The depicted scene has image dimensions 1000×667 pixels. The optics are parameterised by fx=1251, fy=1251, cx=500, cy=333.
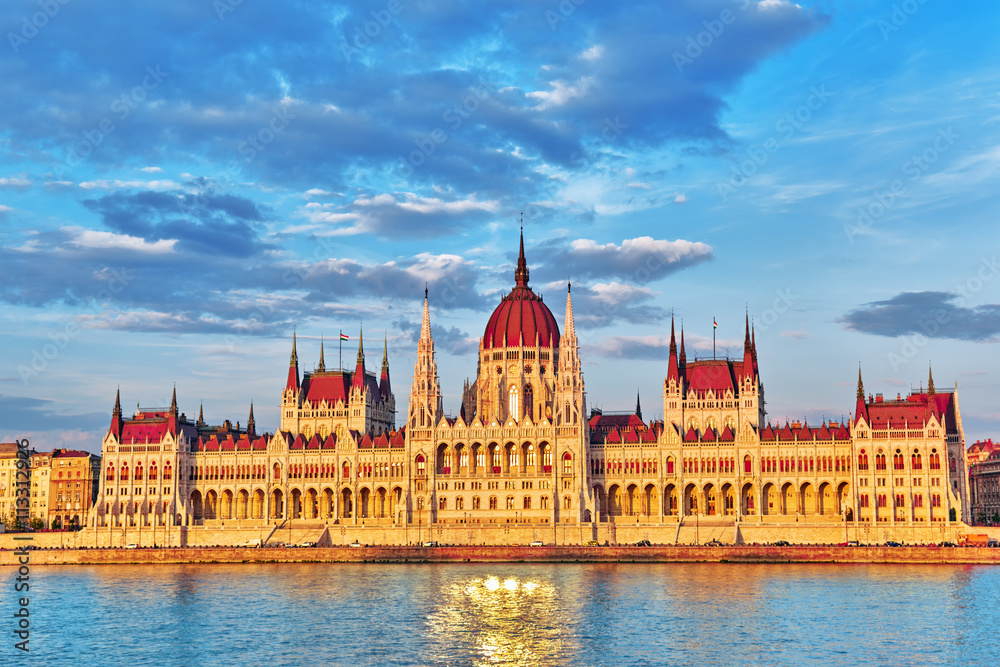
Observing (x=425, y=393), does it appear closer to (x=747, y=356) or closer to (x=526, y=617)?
(x=747, y=356)

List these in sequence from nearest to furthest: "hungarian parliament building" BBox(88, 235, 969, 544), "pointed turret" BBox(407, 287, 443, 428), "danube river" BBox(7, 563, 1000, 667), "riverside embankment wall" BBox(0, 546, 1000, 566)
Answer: "danube river" BBox(7, 563, 1000, 667), "riverside embankment wall" BBox(0, 546, 1000, 566), "hungarian parliament building" BBox(88, 235, 969, 544), "pointed turret" BBox(407, 287, 443, 428)

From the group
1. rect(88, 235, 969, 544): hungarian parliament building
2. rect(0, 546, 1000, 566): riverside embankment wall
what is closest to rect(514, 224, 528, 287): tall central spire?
rect(88, 235, 969, 544): hungarian parliament building

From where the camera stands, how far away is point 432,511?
158625 millimetres

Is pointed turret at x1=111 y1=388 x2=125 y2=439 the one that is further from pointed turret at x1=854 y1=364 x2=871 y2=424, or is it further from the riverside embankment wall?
pointed turret at x1=854 y1=364 x2=871 y2=424

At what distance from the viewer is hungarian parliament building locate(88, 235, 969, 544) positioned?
147625mm

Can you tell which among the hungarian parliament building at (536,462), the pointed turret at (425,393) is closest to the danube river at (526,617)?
the hungarian parliament building at (536,462)

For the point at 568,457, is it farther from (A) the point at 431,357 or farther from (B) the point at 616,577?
(B) the point at 616,577

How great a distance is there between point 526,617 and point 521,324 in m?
84.1

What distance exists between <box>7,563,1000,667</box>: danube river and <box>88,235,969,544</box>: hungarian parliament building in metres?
21.9

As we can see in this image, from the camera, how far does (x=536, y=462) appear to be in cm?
Result: 15800

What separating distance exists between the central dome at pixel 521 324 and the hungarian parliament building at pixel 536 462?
0.20m

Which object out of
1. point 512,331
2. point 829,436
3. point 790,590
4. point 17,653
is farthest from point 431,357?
point 17,653

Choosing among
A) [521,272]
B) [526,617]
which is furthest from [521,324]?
[526,617]

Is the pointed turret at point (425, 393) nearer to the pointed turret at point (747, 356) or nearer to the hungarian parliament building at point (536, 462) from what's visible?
the hungarian parliament building at point (536, 462)
